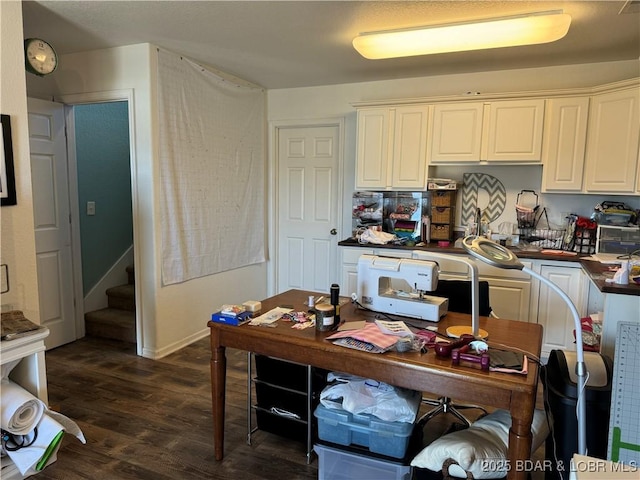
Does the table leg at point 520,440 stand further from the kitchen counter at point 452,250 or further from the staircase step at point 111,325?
the staircase step at point 111,325

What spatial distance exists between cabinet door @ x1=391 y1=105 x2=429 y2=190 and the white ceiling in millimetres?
409

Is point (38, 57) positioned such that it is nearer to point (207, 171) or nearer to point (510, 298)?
point (207, 171)

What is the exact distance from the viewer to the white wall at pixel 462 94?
3.67 m

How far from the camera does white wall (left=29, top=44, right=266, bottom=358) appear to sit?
11.0ft

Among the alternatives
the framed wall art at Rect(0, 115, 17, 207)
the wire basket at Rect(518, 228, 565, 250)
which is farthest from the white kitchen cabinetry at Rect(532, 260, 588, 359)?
the framed wall art at Rect(0, 115, 17, 207)

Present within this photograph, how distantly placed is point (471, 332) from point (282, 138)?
351 centimetres

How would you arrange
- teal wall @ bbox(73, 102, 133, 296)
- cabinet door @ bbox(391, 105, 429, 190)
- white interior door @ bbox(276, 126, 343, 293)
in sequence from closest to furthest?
cabinet door @ bbox(391, 105, 429, 190) → teal wall @ bbox(73, 102, 133, 296) → white interior door @ bbox(276, 126, 343, 293)

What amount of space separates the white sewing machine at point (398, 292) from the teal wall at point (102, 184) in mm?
3207

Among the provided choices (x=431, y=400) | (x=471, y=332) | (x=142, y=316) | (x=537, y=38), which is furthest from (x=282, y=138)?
(x=471, y=332)

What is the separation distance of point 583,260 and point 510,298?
2.02 ft

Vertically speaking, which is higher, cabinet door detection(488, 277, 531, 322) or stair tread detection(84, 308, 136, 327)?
cabinet door detection(488, 277, 531, 322)

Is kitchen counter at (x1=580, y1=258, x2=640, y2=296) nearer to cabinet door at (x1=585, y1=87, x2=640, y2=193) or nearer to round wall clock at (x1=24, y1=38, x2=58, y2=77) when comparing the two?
cabinet door at (x1=585, y1=87, x2=640, y2=193)

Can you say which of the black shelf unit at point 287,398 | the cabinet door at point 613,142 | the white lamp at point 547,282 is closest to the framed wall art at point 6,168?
the black shelf unit at point 287,398

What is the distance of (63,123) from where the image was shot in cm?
372
